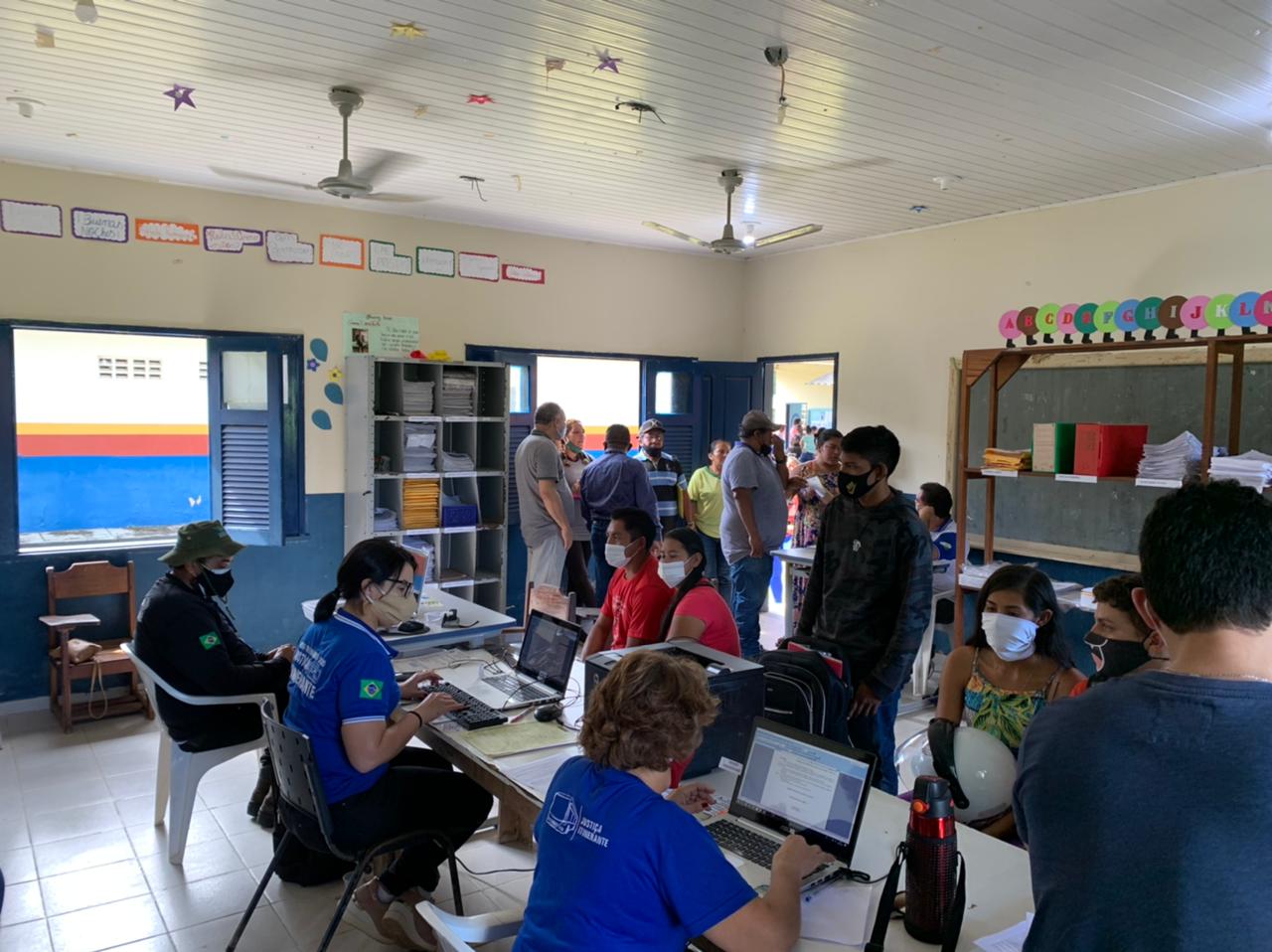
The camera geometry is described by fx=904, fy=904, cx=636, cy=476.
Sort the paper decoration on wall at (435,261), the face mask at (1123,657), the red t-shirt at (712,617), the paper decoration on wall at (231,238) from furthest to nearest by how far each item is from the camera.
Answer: the paper decoration on wall at (435,261), the paper decoration on wall at (231,238), the red t-shirt at (712,617), the face mask at (1123,657)

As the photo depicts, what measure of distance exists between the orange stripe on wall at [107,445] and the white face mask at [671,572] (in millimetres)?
6455

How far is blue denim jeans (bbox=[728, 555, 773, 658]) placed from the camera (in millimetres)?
5648

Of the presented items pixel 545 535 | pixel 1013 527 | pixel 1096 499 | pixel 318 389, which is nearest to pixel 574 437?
pixel 545 535

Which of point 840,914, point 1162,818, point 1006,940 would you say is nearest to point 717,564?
point 840,914

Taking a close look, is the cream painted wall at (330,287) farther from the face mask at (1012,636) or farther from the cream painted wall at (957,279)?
the face mask at (1012,636)

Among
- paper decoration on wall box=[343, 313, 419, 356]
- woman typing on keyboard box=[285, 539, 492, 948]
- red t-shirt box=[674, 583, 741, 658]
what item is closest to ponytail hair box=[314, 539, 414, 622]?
woman typing on keyboard box=[285, 539, 492, 948]

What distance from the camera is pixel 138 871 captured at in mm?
3365

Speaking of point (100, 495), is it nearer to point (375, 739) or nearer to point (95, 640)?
point (95, 640)

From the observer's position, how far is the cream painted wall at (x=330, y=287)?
200 inches

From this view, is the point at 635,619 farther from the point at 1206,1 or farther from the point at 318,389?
the point at 318,389

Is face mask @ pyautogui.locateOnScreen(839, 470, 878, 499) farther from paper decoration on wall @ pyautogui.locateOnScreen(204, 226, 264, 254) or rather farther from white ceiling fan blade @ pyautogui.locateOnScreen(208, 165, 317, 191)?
paper decoration on wall @ pyautogui.locateOnScreen(204, 226, 264, 254)

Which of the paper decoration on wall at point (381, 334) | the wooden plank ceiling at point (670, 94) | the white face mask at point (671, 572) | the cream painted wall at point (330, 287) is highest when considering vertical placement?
the wooden plank ceiling at point (670, 94)

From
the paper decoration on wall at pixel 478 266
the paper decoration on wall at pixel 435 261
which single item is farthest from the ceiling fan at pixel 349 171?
the paper decoration on wall at pixel 478 266

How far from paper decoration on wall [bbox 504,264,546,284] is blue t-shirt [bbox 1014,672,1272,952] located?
5.92 m
